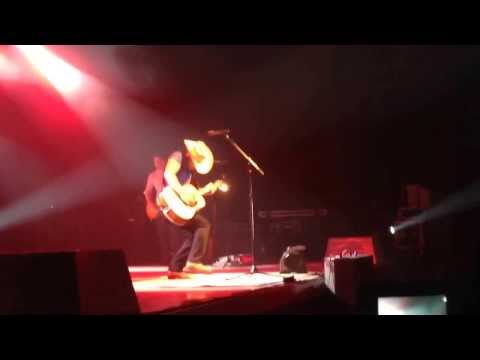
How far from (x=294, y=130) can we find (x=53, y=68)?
8.56ft

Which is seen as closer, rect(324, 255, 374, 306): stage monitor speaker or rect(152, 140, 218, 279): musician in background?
rect(324, 255, 374, 306): stage monitor speaker

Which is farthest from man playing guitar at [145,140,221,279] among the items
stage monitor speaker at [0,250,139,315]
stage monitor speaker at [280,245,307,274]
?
stage monitor speaker at [0,250,139,315]

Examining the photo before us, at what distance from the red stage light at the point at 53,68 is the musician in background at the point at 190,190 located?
1.68 meters

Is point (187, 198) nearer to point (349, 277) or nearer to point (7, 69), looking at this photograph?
point (349, 277)

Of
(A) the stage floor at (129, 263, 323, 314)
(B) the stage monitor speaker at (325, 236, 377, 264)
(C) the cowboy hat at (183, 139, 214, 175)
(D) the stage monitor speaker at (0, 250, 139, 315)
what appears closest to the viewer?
(D) the stage monitor speaker at (0, 250, 139, 315)

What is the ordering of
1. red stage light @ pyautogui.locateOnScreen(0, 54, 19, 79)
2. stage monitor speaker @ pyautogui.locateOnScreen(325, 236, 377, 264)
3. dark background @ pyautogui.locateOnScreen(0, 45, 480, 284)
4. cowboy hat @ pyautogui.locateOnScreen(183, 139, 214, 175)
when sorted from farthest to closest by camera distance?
dark background @ pyautogui.locateOnScreen(0, 45, 480, 284) → red stage light @ pyautogui.locateOnScreen(0, 54, 19, 79) → stage monitor speaker @ pyautogui.locateOnScreen(325, 236, 377, 264) → cowboy hat @ pyautogui.locateOnScreen(183, 139, 214, 175)

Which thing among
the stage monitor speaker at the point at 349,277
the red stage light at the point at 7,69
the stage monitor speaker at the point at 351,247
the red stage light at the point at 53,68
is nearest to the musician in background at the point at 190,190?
the stage monitor speaker at the point at 351,247

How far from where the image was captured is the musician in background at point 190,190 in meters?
4.14

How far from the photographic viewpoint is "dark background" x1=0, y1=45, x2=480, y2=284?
477 cm

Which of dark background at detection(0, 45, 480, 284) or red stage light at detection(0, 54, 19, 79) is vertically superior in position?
red stage light at detection(0, 54, 19, 79)

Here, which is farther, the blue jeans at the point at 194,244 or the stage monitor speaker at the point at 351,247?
the stage monitor speaker at the point at 351,247

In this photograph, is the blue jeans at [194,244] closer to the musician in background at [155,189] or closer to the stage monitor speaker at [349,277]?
the musician in background at [155,189]

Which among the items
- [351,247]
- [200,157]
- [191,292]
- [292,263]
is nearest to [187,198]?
[200,157]

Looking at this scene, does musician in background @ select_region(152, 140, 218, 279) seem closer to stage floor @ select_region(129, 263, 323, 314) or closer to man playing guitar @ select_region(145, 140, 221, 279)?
man playing guitar @ select_region(145, 140, 221, 279)
